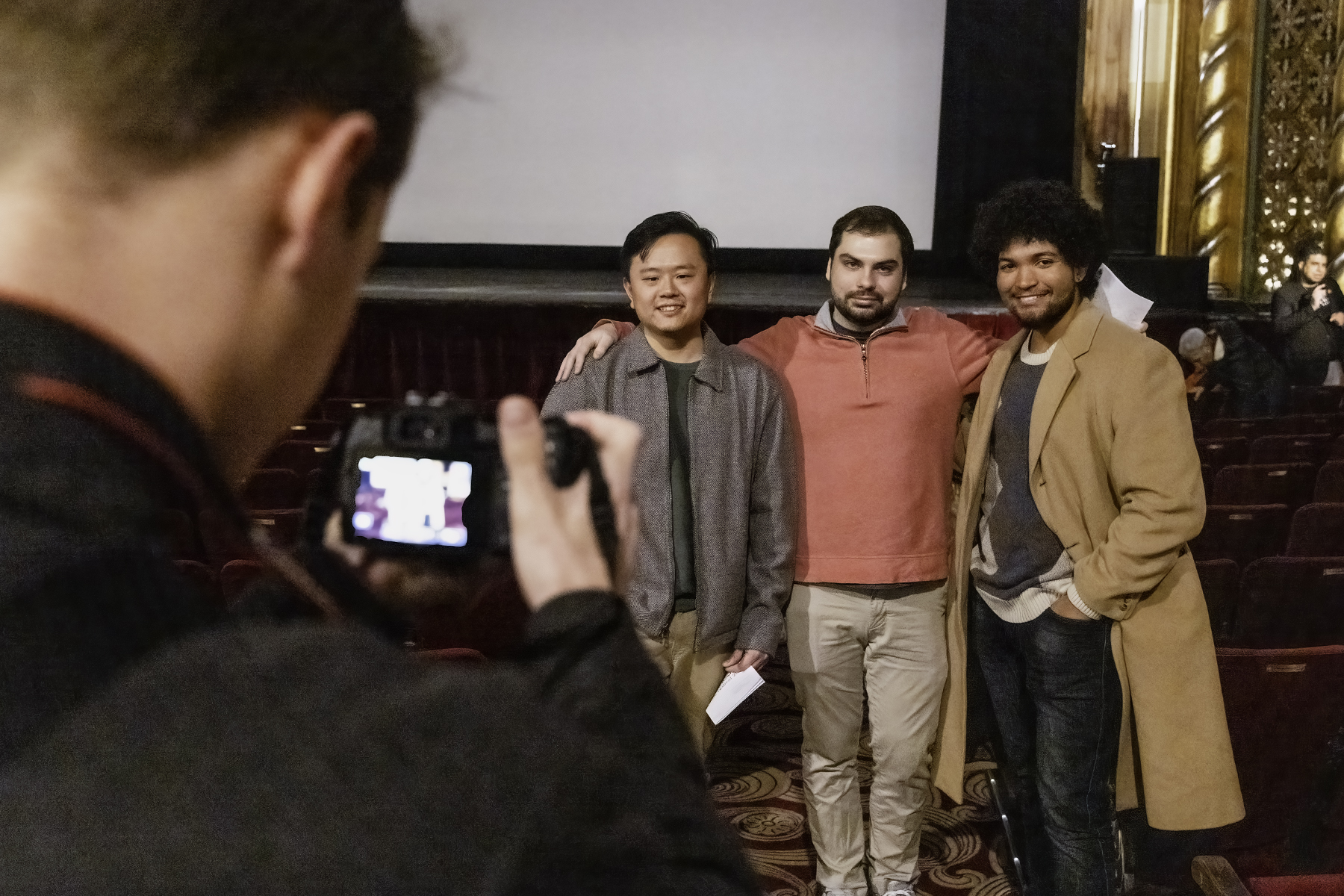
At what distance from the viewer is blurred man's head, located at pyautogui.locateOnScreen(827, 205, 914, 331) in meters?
1.64

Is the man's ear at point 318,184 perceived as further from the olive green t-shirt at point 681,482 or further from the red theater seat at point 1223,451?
the red theater seat at point 1223,451

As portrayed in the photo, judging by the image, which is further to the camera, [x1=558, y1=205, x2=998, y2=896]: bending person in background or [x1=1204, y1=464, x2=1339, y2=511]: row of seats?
[x1=1204, y1=464, x2=1339, y2=511]: row of seats

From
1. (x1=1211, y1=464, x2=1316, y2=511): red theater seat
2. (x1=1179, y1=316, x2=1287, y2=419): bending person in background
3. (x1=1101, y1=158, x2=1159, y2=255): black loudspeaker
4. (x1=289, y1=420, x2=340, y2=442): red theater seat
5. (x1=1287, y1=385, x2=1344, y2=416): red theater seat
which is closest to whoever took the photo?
(x1=289, y1=420, x2=340, y2=442): red theater seat

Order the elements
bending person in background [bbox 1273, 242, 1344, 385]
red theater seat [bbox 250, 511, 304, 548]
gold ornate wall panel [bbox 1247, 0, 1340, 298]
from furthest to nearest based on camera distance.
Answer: gold ornate wall panel [bbox 1247, 0, 1340, 298] < bending person in background [bbox 1273, 242, 1344, 385] < red theater seat [bbox 250, 511, 304, 548]

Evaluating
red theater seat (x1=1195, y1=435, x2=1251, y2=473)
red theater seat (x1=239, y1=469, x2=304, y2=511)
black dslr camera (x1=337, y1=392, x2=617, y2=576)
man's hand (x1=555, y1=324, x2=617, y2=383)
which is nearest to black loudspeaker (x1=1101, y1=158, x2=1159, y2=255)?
red theater seat (x1=1195, y1=435, x2=1251, y2=473)

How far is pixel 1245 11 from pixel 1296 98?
53 cm

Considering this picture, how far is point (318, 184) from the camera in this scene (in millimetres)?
305

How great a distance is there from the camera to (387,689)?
10.6 inches

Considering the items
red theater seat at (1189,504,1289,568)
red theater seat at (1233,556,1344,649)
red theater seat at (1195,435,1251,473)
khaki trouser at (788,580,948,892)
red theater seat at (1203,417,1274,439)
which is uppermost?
red theater seat at (1203,417,1274,439)

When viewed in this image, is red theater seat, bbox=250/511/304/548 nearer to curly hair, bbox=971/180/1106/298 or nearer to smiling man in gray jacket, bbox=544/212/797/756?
smiling man in gray jacket, bbox=544/212/797/756

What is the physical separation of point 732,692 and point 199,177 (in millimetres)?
1229

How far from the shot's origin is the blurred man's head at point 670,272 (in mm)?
1458

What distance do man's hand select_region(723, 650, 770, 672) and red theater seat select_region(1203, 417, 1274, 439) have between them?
2.14 meters

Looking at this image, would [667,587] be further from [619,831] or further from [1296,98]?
[1296,98]
